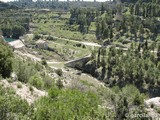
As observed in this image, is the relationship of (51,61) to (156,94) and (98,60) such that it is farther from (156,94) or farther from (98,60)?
(156,94)

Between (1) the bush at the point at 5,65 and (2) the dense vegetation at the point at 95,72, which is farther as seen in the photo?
(1) the bush at the point at 5,65

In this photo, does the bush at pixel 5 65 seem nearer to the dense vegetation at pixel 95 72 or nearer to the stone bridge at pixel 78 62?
the dense vegetation at pixel 95 72

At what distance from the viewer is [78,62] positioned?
140 meters

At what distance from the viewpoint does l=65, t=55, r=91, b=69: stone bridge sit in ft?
457

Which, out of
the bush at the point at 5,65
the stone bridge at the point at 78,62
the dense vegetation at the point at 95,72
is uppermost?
the bush at the point at 5,65

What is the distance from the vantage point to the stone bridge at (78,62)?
457 ft

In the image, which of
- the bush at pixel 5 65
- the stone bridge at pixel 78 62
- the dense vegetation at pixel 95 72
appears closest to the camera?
the dense vegetation at pixel 95 72

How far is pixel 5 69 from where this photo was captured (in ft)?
191

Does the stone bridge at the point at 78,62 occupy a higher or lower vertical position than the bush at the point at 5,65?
lower

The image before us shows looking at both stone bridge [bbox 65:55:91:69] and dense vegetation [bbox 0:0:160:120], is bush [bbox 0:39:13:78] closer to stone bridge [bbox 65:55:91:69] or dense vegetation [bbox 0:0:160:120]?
dense vegetation [bbox 0:0:160:120]

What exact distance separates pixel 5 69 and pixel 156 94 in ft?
221

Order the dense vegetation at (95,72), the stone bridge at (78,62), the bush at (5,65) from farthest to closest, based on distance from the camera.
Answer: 1. the stone bridge at (78,62)
2. the bush at (5,65)
3. the dense vegetation at (95,72)

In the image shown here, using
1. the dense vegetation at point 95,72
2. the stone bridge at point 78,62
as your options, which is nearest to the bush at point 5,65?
the dense vegetation at point 95,72

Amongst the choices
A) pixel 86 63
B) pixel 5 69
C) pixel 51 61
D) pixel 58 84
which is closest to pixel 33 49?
pixel 51 61
